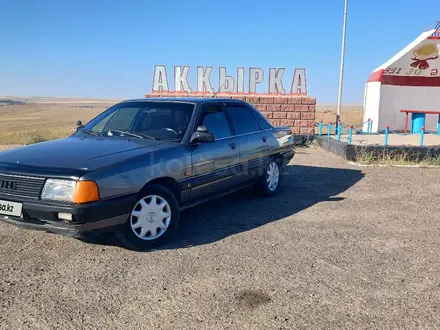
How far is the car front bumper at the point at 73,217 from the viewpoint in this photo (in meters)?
3.96

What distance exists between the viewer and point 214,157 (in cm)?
552

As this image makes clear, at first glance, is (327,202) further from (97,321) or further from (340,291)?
(97,321)

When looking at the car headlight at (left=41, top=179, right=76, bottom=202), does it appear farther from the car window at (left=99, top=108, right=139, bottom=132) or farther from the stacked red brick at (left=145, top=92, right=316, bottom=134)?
the stacked red brick at (left=145, top=92, right=316, bottom=134)

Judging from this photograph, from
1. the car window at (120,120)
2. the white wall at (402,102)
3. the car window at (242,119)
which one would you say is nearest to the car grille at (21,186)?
the car window at (120,120)

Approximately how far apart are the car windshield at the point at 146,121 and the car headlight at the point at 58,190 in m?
1.44

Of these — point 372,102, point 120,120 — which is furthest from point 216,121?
point 372,102

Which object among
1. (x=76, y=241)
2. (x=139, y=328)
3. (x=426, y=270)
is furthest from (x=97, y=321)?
(x=426, y=270)

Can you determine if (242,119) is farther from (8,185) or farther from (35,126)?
(35,126)

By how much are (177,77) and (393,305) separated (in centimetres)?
1452

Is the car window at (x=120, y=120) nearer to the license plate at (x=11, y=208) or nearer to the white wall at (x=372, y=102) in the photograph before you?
the license plate at (x=11, y=208)

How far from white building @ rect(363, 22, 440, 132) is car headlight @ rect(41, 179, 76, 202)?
16625 millimetres

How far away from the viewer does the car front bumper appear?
3961mm

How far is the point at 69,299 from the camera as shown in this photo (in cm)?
348

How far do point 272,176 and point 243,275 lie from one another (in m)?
3.37
